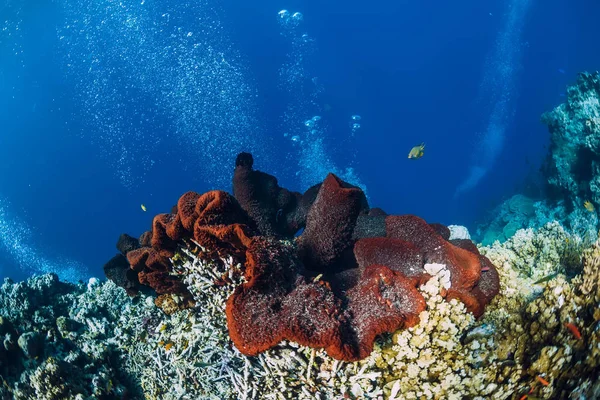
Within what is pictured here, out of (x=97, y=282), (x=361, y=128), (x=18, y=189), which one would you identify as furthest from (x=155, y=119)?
(x=97, y=282)

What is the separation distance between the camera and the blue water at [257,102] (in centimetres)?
4528

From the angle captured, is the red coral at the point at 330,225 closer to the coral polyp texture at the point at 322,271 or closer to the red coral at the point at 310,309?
the coral polyp texture at the point at 322,271

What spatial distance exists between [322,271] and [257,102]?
72860mm

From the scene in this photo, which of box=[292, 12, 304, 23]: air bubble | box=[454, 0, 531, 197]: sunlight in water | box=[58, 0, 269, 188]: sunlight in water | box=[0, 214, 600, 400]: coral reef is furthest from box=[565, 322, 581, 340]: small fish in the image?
box=[292, 12, 304, 23]: air bubble

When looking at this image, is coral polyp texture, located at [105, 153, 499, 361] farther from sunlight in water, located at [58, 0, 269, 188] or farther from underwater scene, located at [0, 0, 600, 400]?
sunlight in water, located at [58, 0, 269, 188]

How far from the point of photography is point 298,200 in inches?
233

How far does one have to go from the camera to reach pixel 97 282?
6574mm

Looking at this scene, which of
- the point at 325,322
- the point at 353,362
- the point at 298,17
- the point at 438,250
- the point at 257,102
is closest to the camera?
the point at 325,322

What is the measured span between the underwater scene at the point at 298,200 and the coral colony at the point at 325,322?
22 mm

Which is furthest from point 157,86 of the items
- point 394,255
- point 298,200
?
point 394,255

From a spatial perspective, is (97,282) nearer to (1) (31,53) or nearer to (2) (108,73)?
(2) (108,73)

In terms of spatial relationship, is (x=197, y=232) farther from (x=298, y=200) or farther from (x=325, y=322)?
(x=298, y=200)

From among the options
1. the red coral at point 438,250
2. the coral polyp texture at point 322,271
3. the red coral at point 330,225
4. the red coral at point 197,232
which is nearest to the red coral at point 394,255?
the coral polyp texture at point 322,271

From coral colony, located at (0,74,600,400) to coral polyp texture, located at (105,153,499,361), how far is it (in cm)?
1
